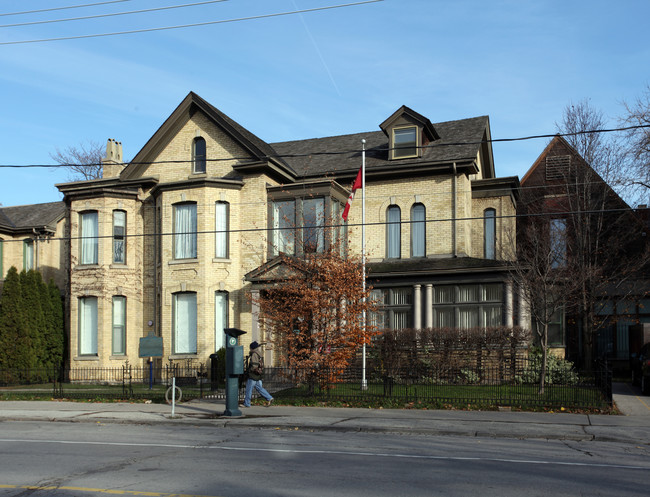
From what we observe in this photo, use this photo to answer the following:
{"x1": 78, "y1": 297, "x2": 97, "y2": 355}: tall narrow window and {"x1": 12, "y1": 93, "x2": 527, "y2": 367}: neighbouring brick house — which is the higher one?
{"x1": 12, "y1": 93, "x2": 527, "y2": 367}: neighbouring brick house

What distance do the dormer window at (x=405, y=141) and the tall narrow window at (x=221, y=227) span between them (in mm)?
7401

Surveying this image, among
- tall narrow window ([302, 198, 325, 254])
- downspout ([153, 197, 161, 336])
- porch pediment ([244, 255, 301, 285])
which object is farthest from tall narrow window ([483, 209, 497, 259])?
downspout ([153, 197, 161, 336])

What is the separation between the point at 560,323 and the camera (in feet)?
87.5

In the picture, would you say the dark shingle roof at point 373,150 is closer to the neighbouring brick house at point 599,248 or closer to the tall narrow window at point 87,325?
the neighbouring brick house at point 599,248

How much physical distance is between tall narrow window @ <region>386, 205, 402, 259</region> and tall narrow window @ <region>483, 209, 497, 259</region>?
391cm

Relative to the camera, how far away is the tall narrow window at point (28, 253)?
34.3 m

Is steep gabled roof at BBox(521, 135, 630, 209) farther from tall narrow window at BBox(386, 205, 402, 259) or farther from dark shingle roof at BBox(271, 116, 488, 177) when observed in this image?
tall narrow window at BBox(386, 205, 402, 259)

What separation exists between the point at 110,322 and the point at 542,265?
671 inches

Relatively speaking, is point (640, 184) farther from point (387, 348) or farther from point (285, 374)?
point (285, 374)

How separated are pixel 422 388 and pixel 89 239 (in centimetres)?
1595

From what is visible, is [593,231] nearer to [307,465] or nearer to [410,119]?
[410,119]

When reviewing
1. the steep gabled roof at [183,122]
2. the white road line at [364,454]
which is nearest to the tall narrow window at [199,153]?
the steep gabled roof at [183,122]

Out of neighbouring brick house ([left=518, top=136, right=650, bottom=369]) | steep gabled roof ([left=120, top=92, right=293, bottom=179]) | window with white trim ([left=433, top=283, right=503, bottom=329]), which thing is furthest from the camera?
neighbouring brick house ([left=518, top=136, right=650, bottom=369])

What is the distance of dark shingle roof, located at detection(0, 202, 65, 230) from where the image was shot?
3444 centimetres
